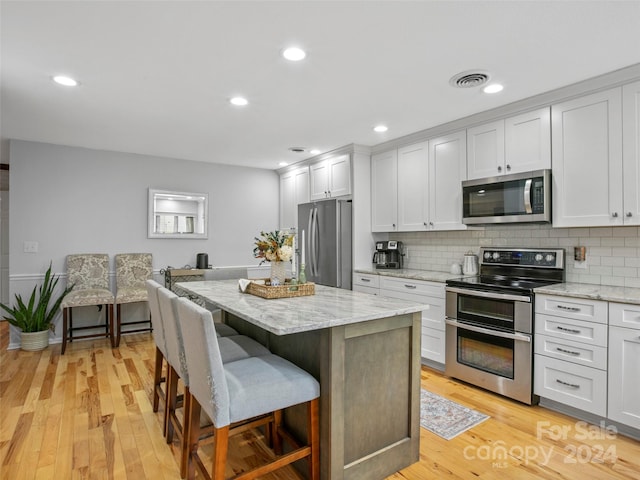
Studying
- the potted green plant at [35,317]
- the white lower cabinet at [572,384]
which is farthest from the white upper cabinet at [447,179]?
the potted green plant at [35,317]

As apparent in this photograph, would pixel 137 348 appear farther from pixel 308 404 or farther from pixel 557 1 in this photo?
pixel 557 1

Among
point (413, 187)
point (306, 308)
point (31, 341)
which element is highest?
point (413, 187)

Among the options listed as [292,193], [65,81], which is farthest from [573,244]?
[65,81]

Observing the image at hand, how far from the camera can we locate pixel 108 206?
476cm

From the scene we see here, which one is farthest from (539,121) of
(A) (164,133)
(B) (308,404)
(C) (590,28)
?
(A) (164,133)

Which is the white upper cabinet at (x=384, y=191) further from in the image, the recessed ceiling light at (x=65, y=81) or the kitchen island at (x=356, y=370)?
the recessed ceiling light at (x=65, y=81)

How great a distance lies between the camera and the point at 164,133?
3945 mm

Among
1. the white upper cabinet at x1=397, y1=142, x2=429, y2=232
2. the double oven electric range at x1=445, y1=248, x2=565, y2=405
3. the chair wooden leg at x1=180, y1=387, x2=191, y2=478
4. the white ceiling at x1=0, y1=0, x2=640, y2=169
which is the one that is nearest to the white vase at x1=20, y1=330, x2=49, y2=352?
the white ceiling at x1=0, y1=0, x2=640, y2=169

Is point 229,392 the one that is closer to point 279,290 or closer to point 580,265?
point 279,290

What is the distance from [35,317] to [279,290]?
346 cm

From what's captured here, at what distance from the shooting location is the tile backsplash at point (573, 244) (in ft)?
8.97

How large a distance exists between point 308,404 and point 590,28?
7.96 ft

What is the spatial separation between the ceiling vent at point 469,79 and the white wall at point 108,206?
3.78m

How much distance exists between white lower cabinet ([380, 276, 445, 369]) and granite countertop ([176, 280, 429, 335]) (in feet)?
4.12
